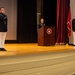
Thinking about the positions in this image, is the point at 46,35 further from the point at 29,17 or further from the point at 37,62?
the point at 29,17

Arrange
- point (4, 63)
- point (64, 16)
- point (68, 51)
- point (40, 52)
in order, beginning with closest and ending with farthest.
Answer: point (4, 63), point (40, 52), point (68, 51), point (64, 16)

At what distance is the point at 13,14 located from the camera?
11.6 meters

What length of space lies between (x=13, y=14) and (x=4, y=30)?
18.2 feet

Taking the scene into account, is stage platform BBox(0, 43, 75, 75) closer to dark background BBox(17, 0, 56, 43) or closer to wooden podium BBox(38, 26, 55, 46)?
wooden podium BBox(38, 26, 55, 46)

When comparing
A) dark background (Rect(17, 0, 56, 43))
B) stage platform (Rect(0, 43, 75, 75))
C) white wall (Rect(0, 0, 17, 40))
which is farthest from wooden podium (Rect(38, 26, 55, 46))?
white wall (Rect(0, 0, 17, 40))

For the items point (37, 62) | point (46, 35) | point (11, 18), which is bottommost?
point (37, 62)

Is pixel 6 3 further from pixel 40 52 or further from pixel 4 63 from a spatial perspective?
pixel 4 63

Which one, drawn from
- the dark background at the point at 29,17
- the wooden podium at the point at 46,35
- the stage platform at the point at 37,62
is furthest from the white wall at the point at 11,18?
the stage platform at the point at 37,62

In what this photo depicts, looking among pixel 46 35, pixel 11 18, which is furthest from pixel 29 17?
pixel 46 35

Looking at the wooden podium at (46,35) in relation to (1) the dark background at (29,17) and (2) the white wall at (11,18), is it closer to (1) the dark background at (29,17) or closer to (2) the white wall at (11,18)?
(1) the dark background at (29,17)

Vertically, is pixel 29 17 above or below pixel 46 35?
above

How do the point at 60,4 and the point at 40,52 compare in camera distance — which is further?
the point at 60,4

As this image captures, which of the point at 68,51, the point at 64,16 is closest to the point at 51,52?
the point at 68,51

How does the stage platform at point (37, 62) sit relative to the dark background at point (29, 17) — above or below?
below
